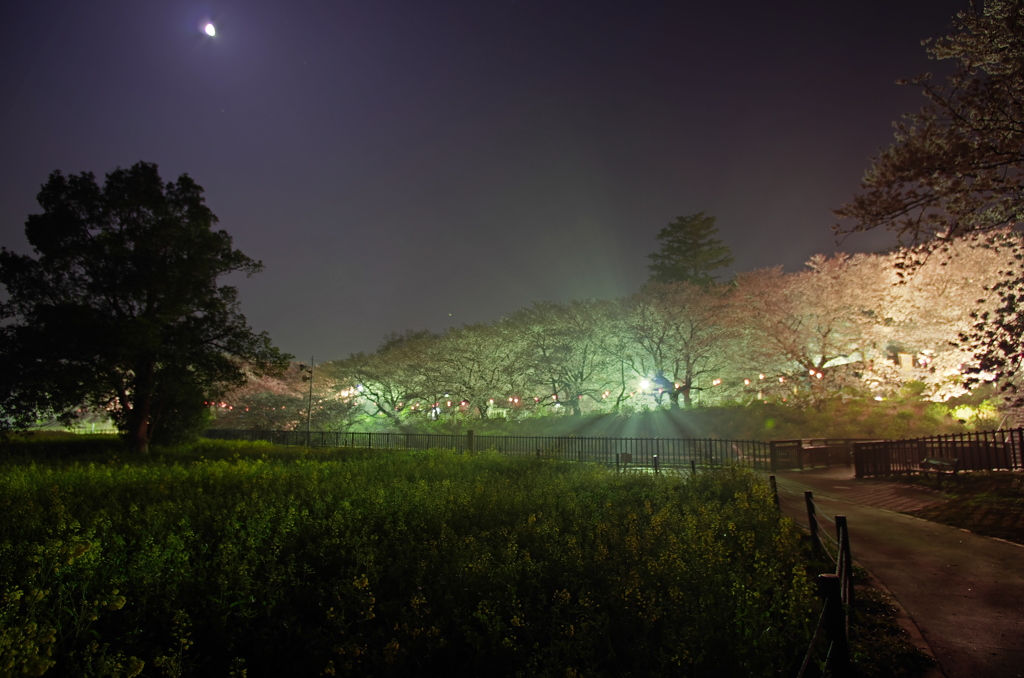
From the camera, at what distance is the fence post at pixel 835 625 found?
9.38 ft

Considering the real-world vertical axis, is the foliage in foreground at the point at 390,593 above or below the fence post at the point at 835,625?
below

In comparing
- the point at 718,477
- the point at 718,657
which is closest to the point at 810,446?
the point at 718,477

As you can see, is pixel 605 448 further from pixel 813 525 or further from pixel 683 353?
pixel 683 353

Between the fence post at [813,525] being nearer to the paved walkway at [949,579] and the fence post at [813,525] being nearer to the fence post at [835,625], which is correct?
the paved walkway at [949,579]

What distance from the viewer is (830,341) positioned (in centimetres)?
3344

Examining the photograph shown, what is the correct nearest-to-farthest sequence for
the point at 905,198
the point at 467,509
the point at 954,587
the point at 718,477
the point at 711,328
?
the point at 954,587
the point at 467,509
the point at 905,198
the point at 718,477
the point at 711,328

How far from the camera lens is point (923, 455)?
55.0ft

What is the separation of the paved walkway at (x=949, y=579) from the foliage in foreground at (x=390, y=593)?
1.19 m

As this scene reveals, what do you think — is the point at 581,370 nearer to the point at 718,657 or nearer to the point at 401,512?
the point at 401,512

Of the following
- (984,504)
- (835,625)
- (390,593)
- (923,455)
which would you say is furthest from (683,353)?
(835,625)

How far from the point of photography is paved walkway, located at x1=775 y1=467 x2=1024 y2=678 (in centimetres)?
475

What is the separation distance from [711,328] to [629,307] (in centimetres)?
620

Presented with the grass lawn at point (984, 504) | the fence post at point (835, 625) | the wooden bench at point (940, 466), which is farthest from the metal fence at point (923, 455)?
the fence post at point (835, 625)

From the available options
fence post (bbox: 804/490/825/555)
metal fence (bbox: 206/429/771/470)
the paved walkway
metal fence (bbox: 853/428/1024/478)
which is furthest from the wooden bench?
fence post (bbox: 804/490/825/555)
